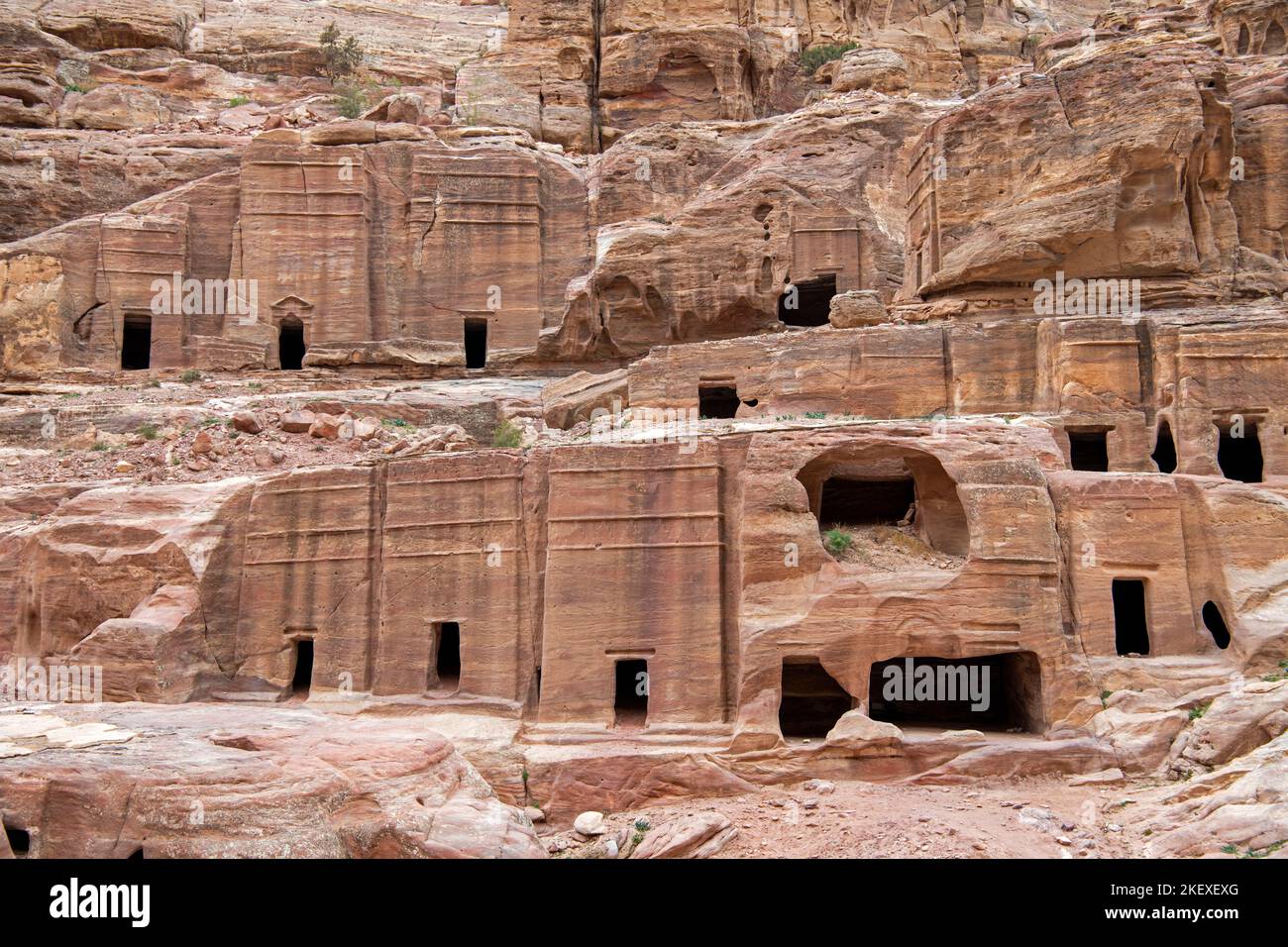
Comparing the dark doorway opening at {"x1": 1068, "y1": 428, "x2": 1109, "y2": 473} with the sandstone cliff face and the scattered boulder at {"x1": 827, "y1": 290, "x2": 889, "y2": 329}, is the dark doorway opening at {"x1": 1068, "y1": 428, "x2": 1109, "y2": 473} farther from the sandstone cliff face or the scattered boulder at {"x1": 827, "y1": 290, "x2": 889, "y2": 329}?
the scattered boulder at {"x1": 827, "y1": 290, "x2": 889, "y2": 329}

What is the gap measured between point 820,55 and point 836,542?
102 ft

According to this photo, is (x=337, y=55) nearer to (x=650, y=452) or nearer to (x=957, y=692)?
(x=650, y=452)

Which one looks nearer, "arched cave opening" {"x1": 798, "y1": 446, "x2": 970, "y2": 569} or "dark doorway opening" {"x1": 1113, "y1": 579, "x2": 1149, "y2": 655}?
"arched cave opening" {"x1": 798, "y1": 446, "x2": 970, "y2": 569}

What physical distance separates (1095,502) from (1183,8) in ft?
65.5

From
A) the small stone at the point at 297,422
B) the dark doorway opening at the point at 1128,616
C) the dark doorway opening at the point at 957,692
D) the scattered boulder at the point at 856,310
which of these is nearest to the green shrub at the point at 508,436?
the small stone at the point at 297,422

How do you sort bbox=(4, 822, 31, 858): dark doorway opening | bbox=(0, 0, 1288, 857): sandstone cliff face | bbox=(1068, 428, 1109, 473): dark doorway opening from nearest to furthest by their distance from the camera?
bbox=(4, 822, 31, 858): dark doorway opening
bbox=(0, 0, 1288, 857): sandstone cliff face
bbox=(1068, 428, 1109, 473): dark doorway opening

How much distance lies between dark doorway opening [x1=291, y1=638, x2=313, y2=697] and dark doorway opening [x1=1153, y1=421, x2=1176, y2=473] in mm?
15569

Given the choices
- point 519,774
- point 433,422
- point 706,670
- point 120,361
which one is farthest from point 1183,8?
point 120,361

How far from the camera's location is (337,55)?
44.9 metres

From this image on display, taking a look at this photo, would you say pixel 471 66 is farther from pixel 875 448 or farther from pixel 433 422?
pixel 875 448

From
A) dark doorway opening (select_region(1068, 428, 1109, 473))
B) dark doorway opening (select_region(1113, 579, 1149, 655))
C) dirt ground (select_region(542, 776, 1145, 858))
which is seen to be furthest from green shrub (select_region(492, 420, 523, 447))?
dark doorway opening (select_region(1113, 579, 1149, 655))

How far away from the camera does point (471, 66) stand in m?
43.5

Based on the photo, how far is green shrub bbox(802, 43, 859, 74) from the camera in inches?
1729

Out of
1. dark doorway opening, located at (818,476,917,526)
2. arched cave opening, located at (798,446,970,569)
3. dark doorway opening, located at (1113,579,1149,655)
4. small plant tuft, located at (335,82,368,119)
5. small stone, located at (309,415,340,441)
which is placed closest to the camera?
arched cave opening, located at (798,446,970,569)
